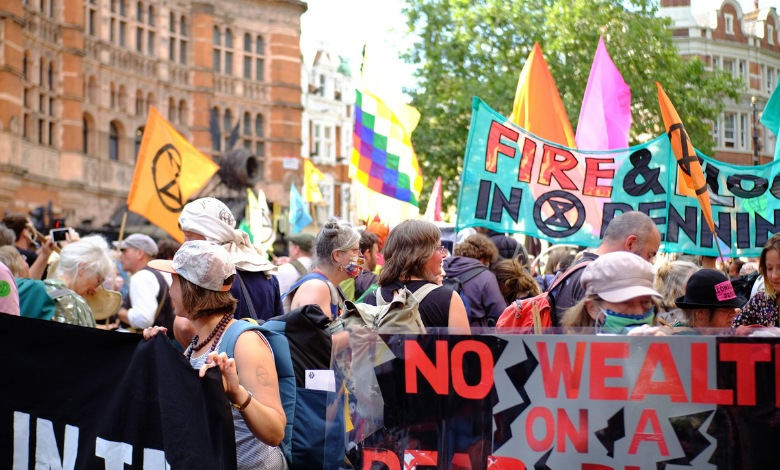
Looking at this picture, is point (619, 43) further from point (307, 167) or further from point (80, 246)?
point (80, 246)

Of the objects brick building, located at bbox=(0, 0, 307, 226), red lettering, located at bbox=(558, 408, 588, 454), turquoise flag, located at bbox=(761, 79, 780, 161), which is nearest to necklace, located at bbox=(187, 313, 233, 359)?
red lettering, located at bbox=(558, 408, 588, 454)

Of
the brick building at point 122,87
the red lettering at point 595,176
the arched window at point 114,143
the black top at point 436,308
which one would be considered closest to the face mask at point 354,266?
the black top at point 436,308

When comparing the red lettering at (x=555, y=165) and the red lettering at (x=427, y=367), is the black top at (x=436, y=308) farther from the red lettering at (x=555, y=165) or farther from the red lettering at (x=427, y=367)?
the red lettering at (x=555, y=165)

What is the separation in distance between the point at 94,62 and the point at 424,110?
13052 mm

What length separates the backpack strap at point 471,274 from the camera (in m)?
6.46

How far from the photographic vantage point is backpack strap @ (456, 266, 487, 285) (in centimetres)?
646

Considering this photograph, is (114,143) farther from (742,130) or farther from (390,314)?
(742,130)

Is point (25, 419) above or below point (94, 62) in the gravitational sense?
below

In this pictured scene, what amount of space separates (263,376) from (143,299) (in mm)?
3481

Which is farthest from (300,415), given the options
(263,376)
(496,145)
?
(496,145)

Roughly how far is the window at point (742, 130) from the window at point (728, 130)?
1.36ft

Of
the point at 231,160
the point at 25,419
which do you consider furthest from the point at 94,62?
the point at 25,419

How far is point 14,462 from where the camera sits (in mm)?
3924

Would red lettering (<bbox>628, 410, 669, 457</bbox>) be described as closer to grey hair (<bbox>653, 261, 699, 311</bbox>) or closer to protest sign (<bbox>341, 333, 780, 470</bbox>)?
protest sign (<bbox>341, 333, 780, 470</bbox>)
